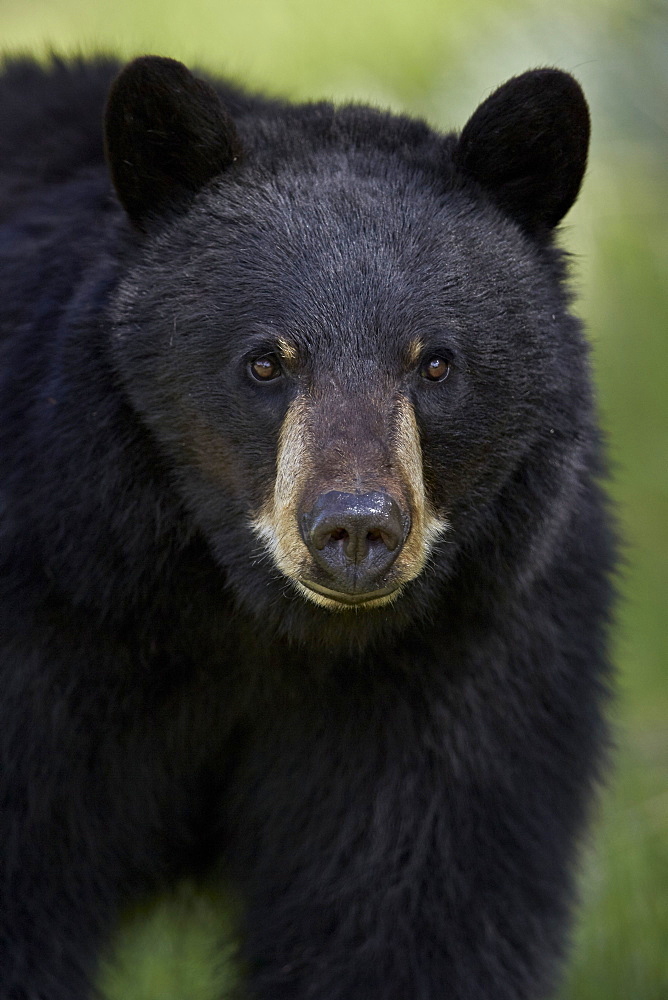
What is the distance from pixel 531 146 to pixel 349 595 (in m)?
1.35

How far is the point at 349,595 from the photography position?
10.8 feet

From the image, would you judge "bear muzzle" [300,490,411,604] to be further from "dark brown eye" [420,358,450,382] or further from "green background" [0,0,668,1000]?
"green background" [0,0,668,1000]

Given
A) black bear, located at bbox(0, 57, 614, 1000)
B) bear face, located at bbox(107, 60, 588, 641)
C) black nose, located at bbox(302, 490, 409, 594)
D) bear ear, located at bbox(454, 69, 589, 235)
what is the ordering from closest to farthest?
black nose, located at bbox(302, 490, 409, 594), bear face, located at bbox(107, 60, 588, 641), black bear, located at bbox(0, 57, 614, 1000), bear ear, located at bbox(454, 69, 589, 235)

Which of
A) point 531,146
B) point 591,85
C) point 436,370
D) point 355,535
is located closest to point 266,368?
point 436,370

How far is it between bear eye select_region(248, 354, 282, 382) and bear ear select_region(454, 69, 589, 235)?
0.81m

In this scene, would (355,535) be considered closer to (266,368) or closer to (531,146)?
(266,368)

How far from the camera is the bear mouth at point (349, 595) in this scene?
10.9ft

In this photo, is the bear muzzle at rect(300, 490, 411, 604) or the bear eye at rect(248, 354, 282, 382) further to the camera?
the bear eye at rect(248, 354, 282, 382)

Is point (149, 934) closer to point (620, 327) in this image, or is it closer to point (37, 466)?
point (37, 466)

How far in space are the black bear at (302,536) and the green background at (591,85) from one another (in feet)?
8.18

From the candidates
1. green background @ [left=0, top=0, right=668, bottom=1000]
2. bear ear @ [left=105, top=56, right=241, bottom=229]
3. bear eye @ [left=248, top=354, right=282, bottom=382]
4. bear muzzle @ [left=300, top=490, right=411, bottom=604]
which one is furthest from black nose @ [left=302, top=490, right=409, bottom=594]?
green background @ [left=0, top=0, right=668, bottom=1000]

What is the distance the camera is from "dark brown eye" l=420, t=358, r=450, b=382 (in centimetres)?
359

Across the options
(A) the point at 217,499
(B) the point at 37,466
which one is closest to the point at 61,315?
(B) the point at 37,466

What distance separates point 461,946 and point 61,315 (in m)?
2.03
